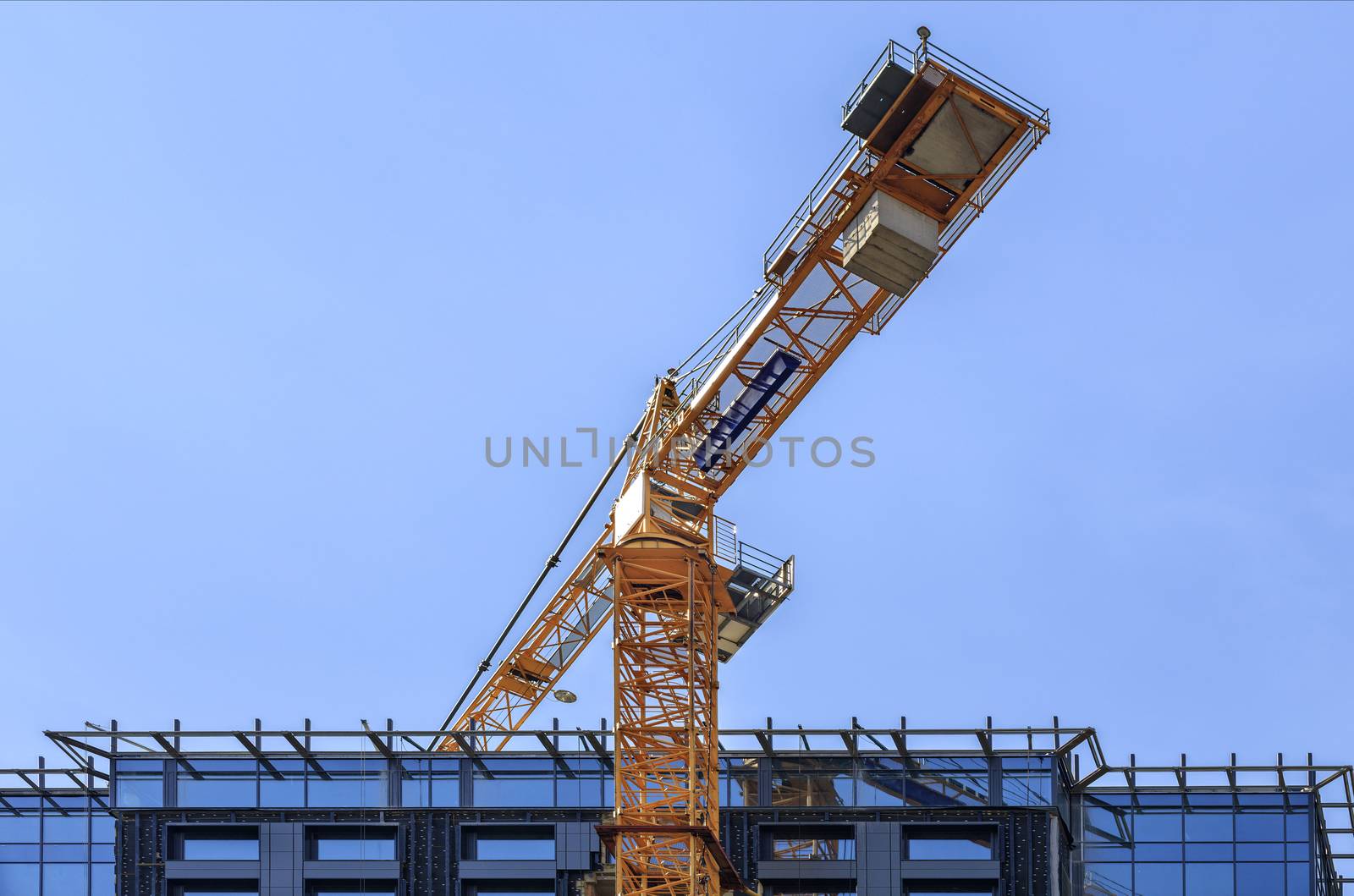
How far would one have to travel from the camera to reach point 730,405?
79.1 m

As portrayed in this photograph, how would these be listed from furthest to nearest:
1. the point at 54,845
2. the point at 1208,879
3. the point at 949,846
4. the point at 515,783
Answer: the point at 54,845 → the point at 1208,879 → the point at 515,783 → the point at 949,846

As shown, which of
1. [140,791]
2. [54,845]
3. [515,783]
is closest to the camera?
[515,783]

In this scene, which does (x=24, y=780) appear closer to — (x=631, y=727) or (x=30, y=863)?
(x=30, y=863)

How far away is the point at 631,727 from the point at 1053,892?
13645 mm

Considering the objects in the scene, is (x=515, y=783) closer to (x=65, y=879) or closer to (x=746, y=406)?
(x=746, y=406)

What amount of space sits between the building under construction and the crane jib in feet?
0.24

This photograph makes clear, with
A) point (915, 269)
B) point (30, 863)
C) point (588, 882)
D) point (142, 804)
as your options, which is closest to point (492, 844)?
point (588, 882)

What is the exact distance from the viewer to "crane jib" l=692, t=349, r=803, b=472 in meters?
77.9

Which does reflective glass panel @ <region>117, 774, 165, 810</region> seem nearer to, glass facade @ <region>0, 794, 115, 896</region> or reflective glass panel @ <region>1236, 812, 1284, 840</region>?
glass facade @ <region>0, 794, 115, 896</region>

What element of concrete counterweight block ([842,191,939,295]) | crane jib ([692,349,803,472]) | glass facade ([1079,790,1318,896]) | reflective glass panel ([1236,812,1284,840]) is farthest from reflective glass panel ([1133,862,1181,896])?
concrete counterweight block ([842,191,939,295])

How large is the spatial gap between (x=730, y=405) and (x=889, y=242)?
26.6 ft

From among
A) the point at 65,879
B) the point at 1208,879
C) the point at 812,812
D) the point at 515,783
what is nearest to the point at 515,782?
the point at 515,783

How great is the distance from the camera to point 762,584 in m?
84.9

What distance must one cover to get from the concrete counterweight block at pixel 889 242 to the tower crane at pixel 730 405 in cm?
5
